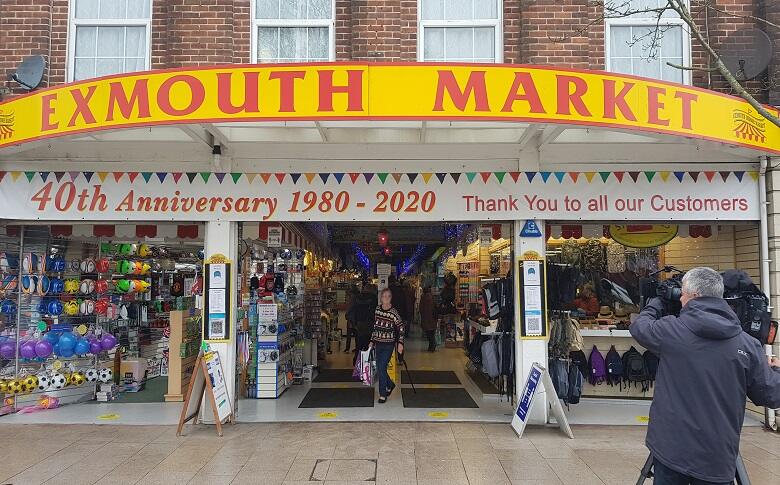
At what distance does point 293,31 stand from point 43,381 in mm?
6004

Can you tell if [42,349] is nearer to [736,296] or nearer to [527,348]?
[527,348]

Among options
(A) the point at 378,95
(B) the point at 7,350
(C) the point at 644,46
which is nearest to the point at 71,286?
(B) the point at 7,350

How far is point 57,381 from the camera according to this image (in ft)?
25.7

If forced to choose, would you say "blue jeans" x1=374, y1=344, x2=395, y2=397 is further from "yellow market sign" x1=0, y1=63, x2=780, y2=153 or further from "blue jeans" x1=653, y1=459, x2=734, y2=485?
"blue jeans" x1=653, y1=459, x2=734, y2=485

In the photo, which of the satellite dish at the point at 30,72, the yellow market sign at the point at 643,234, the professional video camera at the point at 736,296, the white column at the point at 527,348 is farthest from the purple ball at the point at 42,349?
the yellow market sign at the point at 643,234

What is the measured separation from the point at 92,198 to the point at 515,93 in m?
5.44

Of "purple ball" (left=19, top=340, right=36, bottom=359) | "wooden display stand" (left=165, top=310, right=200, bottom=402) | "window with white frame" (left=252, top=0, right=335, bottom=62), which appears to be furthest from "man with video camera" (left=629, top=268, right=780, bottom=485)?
"purple ball" (left=19, top=340, right=36, bottom=359)

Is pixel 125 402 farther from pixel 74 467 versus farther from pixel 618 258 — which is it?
pixel 618 258

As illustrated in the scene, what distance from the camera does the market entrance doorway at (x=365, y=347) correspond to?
775 centimetres

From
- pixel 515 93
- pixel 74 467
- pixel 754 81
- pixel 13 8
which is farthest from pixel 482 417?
pixel 13 8

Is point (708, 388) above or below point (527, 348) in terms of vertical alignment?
above

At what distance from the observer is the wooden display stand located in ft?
27.3

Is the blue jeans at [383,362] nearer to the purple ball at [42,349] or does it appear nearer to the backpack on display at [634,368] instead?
the backpack on display at [634,368]

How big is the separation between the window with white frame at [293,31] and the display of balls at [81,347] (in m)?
4.82
